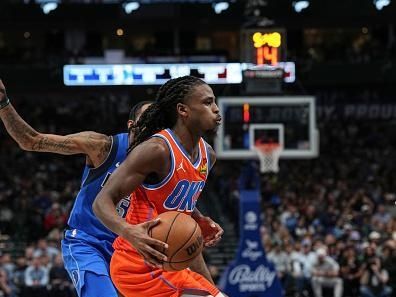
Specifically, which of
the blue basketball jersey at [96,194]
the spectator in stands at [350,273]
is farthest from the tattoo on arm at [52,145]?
the spectator in stands at [350,273]

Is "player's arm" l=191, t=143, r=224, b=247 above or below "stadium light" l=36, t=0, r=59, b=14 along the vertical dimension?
below

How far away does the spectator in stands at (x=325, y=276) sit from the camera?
15000 millimetres

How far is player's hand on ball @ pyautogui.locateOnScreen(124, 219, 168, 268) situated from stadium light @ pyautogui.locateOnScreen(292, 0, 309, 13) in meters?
20.6

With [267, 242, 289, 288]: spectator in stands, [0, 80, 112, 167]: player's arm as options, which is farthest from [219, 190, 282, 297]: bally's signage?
[0, 80, 112, 167]: player's arm

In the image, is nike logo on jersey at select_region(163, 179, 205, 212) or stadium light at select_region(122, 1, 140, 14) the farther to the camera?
stadium light at select_region(122, 1, 140, 14)

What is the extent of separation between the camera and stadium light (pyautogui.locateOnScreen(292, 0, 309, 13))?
2440cm

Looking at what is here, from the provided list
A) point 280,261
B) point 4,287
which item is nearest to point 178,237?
point 4,287

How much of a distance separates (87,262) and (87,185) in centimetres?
47

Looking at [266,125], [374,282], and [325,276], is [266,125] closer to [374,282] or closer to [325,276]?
[325,276]

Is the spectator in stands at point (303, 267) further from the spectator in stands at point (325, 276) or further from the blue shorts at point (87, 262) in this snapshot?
the blue shorts at point (87, 262)

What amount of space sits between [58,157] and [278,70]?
11.6m

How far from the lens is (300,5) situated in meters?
24.6

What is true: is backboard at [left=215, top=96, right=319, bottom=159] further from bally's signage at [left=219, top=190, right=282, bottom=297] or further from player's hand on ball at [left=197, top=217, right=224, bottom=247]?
player's hand on ball at [left=197, top=217, right=224, bottom=247]

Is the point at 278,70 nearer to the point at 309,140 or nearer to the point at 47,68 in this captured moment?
the point at 309,140
